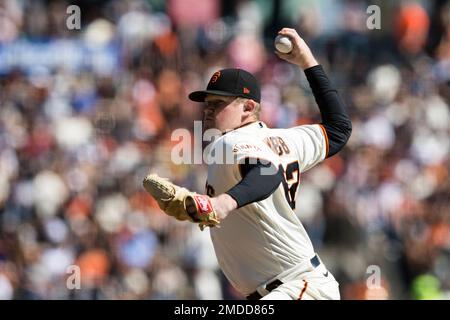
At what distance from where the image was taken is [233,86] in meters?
5.25

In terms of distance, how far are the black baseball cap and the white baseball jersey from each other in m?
0.18

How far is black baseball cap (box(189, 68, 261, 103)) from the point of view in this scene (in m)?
5.24

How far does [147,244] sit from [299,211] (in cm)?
179

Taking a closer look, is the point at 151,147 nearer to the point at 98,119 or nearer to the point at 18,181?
the point at 98,119

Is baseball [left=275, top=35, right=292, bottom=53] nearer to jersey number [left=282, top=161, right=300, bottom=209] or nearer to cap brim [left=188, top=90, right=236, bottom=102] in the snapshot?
cap brim [left=188, top=90, right=236, bottom=102]

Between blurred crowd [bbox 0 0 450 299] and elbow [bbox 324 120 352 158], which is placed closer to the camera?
elbow [bbox 324 120 352 158]

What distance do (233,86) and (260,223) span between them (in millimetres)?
738

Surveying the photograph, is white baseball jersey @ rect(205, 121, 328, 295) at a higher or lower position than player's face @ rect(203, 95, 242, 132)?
lower
